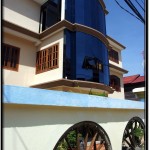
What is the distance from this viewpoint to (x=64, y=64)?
6035 millimetres

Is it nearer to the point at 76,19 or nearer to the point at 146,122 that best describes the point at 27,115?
the point at 146,122

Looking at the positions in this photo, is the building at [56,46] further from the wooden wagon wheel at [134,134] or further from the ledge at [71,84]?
the wooden wagon wheel at [134,134]

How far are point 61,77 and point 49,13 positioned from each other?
2.28 m

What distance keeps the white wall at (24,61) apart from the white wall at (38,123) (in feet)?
9.56

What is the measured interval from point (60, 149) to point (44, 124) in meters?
0.99

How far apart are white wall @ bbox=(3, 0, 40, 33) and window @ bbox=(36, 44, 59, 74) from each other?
2.74 feet

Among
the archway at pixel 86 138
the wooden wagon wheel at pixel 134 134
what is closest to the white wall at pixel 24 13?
the archway at pixel 86 138

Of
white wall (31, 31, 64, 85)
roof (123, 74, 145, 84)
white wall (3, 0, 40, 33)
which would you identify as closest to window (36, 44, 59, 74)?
white wall (31, 31, 64, 85)

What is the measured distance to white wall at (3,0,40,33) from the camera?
232 inches

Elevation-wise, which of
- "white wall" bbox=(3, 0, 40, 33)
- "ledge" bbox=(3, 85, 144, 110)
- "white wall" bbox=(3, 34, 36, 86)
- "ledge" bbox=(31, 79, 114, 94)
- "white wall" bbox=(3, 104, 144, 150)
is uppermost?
"white wall" bbox=(3, 0, 40, 33)

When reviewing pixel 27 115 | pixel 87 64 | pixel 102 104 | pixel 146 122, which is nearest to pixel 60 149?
pixel 102 104

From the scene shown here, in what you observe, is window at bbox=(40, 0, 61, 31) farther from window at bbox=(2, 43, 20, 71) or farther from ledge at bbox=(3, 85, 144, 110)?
ledge at bbox=(3, 85, 144, 110)

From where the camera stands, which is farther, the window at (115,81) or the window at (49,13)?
the window at (115,81)

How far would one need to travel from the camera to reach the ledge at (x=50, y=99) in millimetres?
2133
